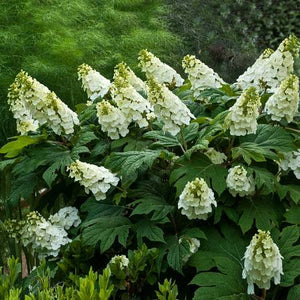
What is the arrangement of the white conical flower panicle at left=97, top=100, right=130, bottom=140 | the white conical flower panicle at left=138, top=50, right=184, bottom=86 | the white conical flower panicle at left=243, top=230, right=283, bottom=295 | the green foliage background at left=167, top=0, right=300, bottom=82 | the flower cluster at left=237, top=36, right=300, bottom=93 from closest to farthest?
the white conical flower panicle at left=243, top=230, right=283, bottom=295 → the white conical flower panicle at left=97, top=100, right=130, bottom=140 → the flower cluster at left=237, top=36, right=300, bottom=93 → the white conical flower panicle at left=138, top=50, right=184, bottom=86 → the green foliage background at left=167, top=0, right=300, bottom=82

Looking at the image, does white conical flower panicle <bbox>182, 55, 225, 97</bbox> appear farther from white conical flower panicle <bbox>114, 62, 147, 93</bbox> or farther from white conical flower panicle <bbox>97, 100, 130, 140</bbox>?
white conical flower panicle <bbox>97, 100, 130, 140</bbox>

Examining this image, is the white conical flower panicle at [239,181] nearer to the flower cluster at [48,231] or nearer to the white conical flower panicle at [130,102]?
the white conical flower panicle at [130,102]

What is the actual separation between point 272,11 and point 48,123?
6.77 m

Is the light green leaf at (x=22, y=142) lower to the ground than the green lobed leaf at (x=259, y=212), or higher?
higher

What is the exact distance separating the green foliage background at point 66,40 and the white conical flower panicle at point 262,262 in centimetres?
323

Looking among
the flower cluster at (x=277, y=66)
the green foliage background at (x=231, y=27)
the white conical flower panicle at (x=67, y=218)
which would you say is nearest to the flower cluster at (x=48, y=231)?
the white conical flower panicle at (x=67, y=218)

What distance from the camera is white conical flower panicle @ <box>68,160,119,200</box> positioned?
2.42m

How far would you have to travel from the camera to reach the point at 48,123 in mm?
2707

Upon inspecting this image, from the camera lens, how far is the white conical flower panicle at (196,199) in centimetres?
228

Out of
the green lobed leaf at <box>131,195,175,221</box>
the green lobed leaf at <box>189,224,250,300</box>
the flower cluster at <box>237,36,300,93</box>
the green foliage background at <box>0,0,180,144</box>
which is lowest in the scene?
the green foliage background at <box>0,0,180,144</box>

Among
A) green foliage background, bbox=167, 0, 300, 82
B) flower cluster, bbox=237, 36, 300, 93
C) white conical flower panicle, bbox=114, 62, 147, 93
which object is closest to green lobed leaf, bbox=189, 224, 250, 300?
flower cluster, bbox=237, 36, 300, 93

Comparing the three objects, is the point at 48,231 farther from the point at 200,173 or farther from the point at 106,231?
the point at 200,173

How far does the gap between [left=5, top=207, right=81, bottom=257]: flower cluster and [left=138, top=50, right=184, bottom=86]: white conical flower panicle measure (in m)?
0.76

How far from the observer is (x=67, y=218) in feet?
→ 8.86
